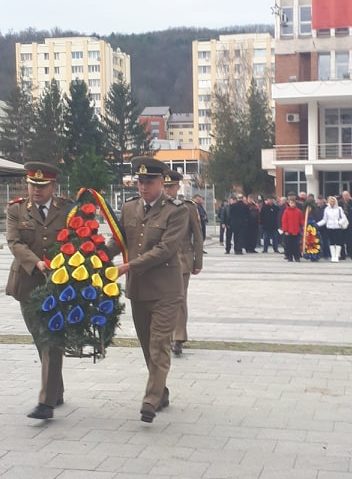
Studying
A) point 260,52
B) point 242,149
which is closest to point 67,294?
point 242,149

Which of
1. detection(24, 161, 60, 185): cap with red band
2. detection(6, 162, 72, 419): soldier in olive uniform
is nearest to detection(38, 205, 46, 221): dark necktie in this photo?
detection(6, 162, 72, 419): soldier in olive uniform

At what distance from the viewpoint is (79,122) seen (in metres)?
65.9

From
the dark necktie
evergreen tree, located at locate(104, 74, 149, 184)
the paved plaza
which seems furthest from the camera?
evergreen tree, located at locate(104, 74, 149, 184)

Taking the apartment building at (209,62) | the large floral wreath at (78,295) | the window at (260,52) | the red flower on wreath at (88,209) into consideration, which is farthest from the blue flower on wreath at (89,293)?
the window at (260,52)

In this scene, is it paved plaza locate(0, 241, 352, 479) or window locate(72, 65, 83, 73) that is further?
window locate(72, 65, 83, 73)

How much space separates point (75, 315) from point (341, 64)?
4643 cm

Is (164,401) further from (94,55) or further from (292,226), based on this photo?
(94,55)

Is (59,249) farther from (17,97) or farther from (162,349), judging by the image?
(17,97)

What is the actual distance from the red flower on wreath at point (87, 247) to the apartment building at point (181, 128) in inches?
4676

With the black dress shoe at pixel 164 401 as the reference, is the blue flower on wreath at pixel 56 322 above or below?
above

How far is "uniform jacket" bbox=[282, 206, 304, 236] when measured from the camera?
62.8 feet

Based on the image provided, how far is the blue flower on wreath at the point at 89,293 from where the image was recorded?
5.46 m

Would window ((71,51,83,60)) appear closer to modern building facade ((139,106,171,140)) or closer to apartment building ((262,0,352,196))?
modern building facade ((139,106,171,140))

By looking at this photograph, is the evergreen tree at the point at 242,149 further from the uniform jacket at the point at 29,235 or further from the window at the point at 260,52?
the uniform jacket at the point at 29,235
